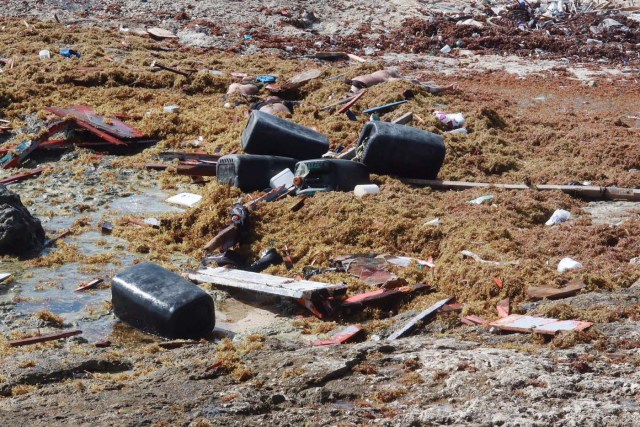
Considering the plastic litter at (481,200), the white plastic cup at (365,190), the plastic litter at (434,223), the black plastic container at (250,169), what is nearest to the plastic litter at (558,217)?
the plastic litter at (481,200)

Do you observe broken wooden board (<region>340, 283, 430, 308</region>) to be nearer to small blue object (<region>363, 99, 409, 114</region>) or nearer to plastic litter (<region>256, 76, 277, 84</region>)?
small blue object (<region>363, 99, 409, 114</region>)

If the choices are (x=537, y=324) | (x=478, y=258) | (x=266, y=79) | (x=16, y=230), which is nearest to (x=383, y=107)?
(x=266, y=79)

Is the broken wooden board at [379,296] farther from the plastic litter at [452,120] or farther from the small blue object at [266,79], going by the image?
the small blue object at [266,79]

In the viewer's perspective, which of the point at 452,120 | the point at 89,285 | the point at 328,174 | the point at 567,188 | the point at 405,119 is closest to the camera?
the point at 89,285

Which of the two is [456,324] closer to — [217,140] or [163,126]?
[217,140]

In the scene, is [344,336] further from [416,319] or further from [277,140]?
[277,140]

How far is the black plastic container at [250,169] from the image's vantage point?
32.4ft

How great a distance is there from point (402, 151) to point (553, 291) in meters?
3.50

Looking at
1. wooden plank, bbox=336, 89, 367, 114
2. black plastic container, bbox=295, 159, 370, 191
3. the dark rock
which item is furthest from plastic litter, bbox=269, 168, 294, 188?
wooden plank, bbox=336, 89, 367, 114

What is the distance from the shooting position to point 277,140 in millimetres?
10430

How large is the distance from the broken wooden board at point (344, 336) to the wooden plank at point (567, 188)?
137 inches

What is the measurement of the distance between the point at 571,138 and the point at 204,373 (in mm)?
7447

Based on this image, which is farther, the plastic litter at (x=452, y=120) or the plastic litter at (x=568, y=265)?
the plastic litter at (x=452, y=120)

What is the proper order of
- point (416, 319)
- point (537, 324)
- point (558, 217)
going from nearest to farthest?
point (537, 324) → point (416, 319) → point (558, 217)
